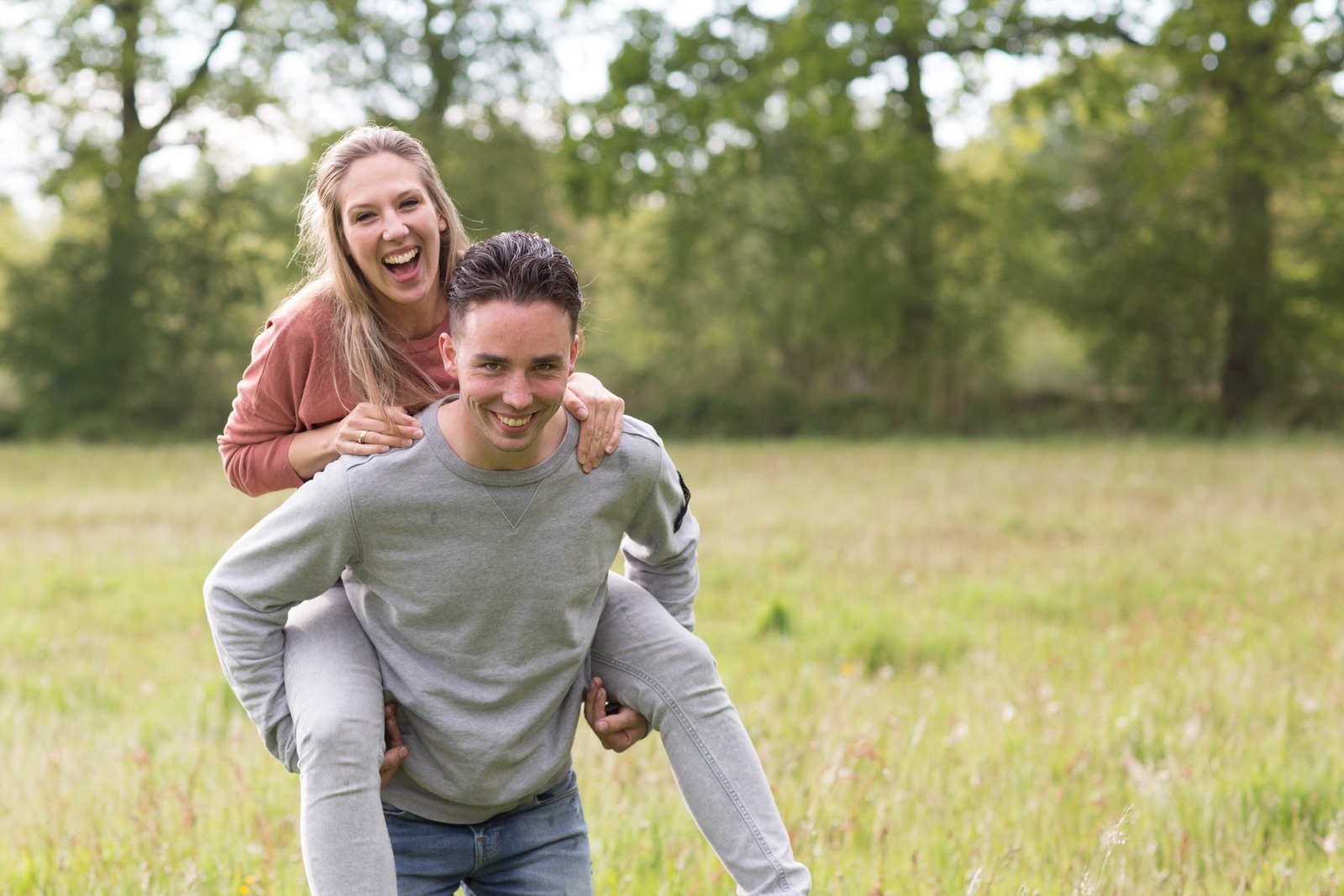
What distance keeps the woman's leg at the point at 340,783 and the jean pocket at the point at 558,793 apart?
0.57 m

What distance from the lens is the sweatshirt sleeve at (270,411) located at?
9.95 ft

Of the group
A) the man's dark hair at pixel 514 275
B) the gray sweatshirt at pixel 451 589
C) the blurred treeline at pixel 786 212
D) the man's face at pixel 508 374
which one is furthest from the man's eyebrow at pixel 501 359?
the blurred treeline at pixel 786 212

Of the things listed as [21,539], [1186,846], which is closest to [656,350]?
[21,539]

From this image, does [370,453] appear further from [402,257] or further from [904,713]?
[904,713]

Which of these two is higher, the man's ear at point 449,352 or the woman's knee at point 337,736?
the man's ear at point 449,352

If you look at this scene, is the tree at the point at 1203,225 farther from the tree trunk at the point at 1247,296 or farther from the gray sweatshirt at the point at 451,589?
the gray sweatshirt at the point at 451,589

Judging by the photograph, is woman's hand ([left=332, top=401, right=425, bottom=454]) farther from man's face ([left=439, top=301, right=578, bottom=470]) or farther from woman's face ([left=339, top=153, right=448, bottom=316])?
woman's face ([left=339, top=153, right=448, bottom=316])

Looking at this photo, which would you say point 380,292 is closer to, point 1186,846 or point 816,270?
point 1186,846

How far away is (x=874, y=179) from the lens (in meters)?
26.2

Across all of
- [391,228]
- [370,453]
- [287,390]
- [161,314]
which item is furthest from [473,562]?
[161,314]

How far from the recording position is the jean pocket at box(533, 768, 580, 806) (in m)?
3.08

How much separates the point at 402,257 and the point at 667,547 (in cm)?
95

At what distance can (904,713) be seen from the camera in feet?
17.3

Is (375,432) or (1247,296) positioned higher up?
(375,432)
